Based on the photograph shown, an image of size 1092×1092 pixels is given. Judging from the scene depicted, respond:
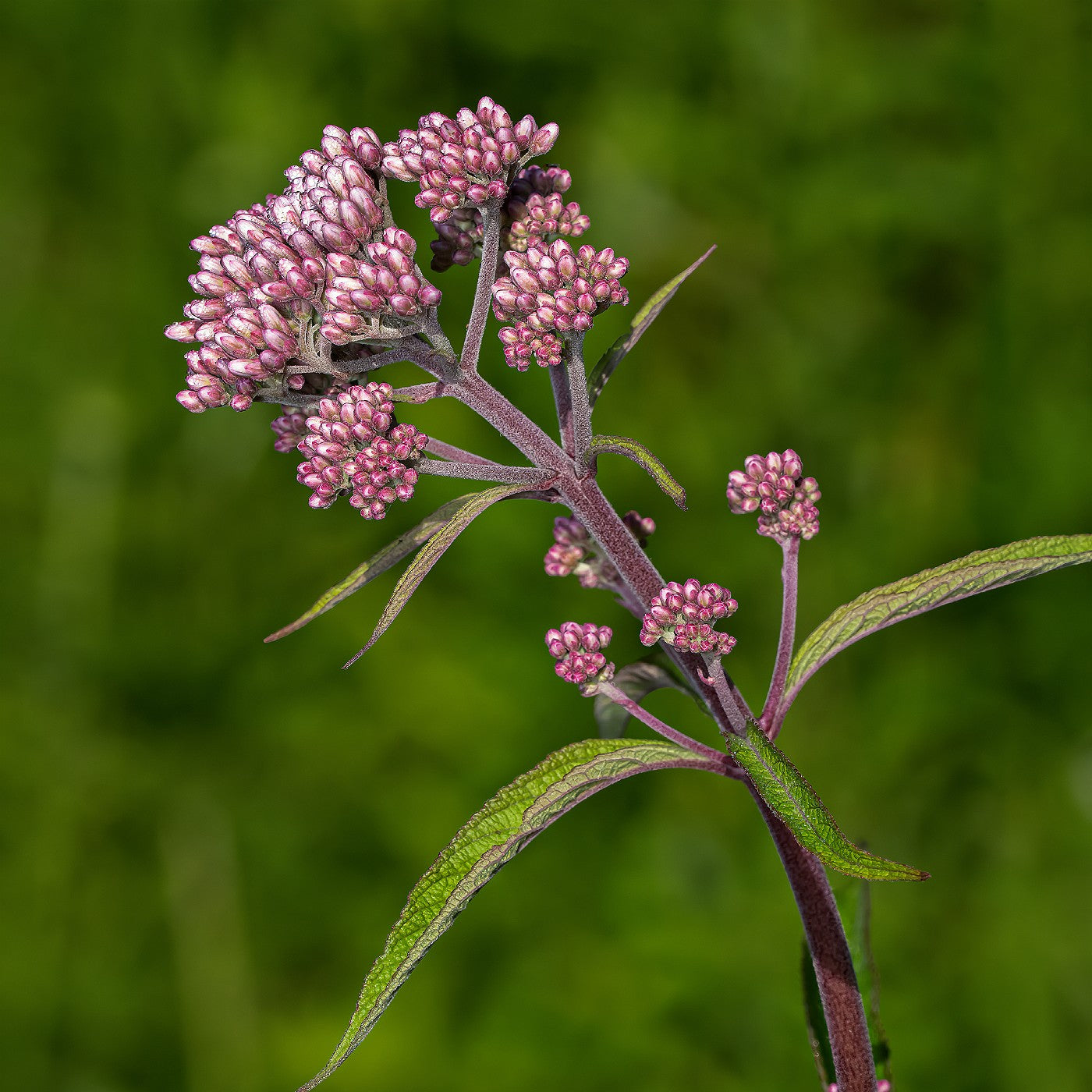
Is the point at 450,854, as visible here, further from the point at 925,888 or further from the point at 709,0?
the point at 709,0

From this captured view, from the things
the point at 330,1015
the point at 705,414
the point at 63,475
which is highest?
the point at 63,475

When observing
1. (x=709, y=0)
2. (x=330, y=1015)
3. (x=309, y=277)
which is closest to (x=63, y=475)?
(x=330, y=1015)

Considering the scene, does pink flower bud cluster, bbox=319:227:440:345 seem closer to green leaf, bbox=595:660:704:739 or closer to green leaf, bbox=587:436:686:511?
green leaf, bbox=587:436:686:511

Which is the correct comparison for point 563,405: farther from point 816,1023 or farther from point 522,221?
point 816,1023

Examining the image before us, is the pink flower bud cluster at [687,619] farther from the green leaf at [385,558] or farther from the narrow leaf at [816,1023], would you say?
the narrow leaf at [816,1023]

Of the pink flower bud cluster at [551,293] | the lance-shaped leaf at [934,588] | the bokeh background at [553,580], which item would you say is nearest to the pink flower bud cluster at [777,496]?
the lance-shaped leaf at [934,588]

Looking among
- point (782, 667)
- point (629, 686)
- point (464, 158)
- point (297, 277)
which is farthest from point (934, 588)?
point (297, 277)
